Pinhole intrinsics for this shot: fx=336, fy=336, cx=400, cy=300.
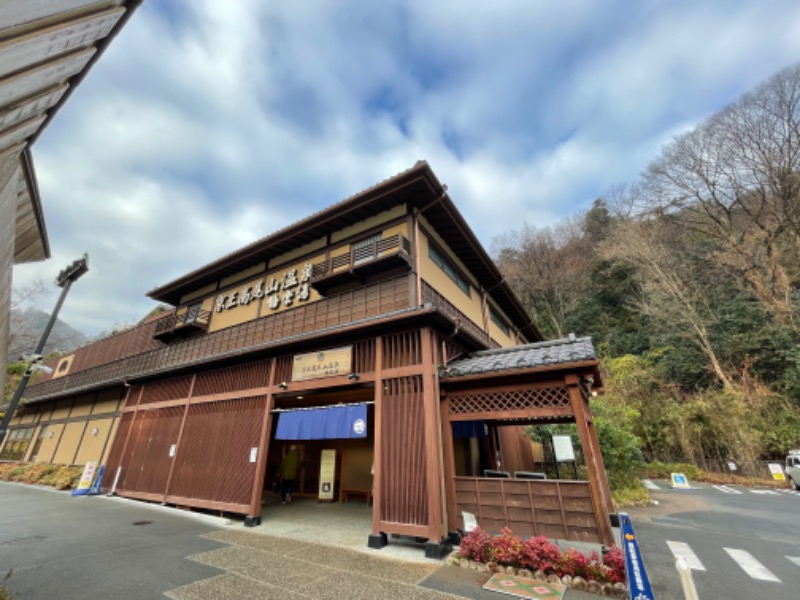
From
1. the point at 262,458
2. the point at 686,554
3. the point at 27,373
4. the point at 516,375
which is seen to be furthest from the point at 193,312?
the point at 686,554

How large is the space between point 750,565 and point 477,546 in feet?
16.3

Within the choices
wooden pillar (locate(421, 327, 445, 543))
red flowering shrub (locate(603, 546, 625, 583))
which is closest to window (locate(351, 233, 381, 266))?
wooden pillar (locate(421, 327, 445, 543))

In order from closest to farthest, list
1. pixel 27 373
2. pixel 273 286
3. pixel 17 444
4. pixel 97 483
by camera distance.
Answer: pixel 27 373
pixel 273 286
pixel 97 483
pixel 17 444

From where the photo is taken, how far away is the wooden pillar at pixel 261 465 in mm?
8398

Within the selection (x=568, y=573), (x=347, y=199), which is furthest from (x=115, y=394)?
(x=568, y=573)

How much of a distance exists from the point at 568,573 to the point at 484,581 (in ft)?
4.13

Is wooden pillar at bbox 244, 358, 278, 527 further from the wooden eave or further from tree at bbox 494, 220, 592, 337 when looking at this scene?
tree at bbox 494, 220, 592, 337

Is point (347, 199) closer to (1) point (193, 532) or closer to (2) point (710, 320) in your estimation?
(1) point (193, 532)

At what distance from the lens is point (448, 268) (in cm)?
1092

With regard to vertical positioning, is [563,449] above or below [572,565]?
above

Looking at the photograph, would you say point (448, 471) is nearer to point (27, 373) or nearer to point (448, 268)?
point (448, 268)

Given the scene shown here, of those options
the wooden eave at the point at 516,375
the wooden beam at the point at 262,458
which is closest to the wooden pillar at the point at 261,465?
the wooden beam at the point at 262,458

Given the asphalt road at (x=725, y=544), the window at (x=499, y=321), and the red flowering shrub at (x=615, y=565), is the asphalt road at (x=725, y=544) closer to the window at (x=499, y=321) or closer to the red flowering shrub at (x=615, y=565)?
the red flowering shrub at (x=615, y=565)

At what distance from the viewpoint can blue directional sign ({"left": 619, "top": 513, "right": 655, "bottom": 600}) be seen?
364 centimetres
